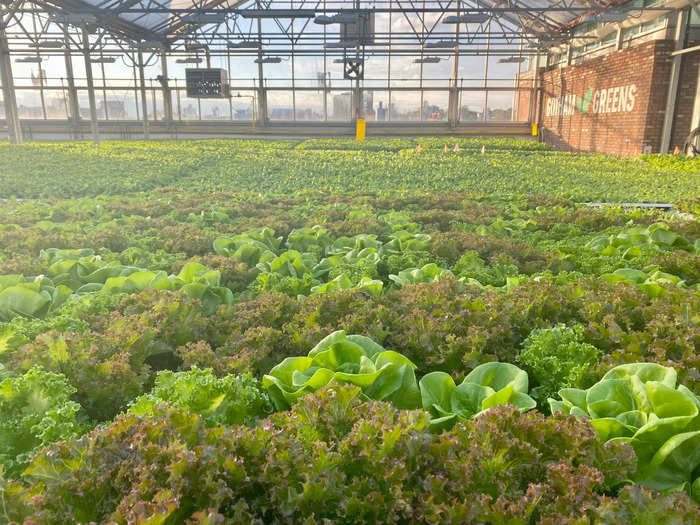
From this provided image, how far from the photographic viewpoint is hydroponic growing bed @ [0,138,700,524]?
4.96 ft

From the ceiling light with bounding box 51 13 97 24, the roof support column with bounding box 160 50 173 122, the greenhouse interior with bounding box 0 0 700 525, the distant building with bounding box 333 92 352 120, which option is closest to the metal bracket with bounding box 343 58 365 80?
the distant building with bounding box 333 92 352 120

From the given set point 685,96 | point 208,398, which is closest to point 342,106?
point 685,96

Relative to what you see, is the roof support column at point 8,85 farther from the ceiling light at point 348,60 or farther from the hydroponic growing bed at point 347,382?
the hydroponic growing bed at point 347,382

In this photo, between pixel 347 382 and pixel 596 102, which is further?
pixel 596 102

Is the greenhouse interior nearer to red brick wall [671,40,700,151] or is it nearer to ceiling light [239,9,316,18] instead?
red brick wall [671,40,700,151]

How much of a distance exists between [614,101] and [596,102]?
252 centimetres

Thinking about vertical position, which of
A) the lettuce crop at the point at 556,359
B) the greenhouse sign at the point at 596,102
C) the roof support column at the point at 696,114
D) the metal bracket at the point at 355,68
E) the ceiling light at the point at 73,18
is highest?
the ceiling light at the point at 73,18

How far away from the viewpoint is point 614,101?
24781mm

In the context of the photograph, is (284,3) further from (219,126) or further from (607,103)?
(607,103)

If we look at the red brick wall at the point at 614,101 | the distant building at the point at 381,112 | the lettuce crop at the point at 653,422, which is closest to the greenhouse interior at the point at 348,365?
the lettuce crop at the point at 653,422

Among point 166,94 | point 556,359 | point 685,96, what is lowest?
point 556,359

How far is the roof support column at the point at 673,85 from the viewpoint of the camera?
19641 millimetres

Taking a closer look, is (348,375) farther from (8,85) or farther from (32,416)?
(8,85)

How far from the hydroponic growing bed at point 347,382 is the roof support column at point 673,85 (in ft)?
59.9
